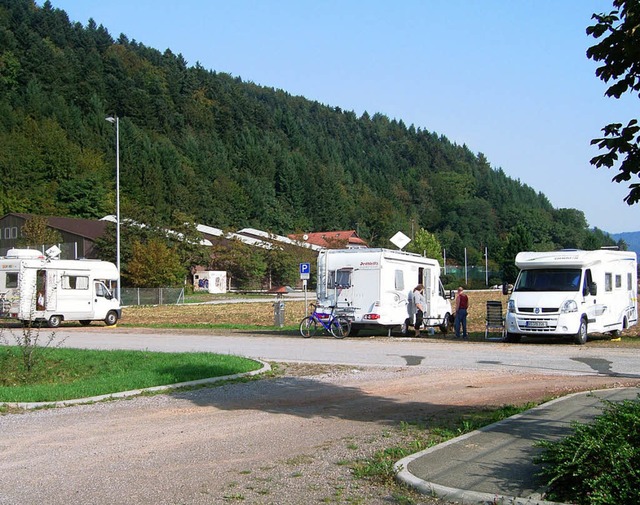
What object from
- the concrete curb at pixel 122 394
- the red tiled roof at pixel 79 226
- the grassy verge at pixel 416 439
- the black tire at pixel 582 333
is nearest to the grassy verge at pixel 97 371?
the concrete curb at pixel 122 394

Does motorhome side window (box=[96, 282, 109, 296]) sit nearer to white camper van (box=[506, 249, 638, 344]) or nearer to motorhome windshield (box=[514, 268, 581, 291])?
white camper van (box=[506, 249, 638, 344])

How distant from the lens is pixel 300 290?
9556 cm

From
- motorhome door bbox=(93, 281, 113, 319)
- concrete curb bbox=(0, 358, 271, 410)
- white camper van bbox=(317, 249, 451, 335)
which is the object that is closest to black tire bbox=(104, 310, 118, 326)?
motorhome door bbox=(93, 281, 113, 319)

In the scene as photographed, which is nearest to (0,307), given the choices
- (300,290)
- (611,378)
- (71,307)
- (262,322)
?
(71,307)

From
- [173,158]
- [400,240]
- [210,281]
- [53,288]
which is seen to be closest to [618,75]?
[400,240]

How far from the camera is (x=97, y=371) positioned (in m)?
15.6

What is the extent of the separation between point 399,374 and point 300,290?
79995 mm

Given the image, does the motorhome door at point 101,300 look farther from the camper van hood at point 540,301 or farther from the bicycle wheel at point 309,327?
the camper van hood at point 540,301

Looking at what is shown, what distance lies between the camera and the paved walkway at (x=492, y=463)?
6.33 meters

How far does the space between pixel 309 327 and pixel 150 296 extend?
112 feet

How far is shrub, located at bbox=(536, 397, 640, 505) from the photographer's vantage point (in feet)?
18.6

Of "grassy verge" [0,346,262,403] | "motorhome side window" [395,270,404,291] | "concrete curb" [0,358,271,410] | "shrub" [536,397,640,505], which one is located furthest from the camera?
"motorhome side window" [395,270,404,291]

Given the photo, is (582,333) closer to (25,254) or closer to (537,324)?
(537,324)

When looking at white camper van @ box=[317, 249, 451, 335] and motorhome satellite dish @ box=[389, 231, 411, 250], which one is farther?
motorhome satellite dish @ box=[389, 231, 411, 250]
